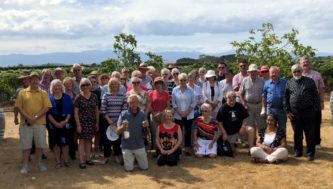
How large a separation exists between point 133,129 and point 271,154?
105 inches

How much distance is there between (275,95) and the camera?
8.52 m

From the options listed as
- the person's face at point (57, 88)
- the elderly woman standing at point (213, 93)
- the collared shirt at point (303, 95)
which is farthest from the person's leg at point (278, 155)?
the person's face at point (57, 88)

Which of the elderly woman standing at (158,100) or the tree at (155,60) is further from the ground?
the tree at (155,60)

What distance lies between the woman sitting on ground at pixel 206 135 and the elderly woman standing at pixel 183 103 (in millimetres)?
219

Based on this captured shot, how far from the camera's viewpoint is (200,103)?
9.09m

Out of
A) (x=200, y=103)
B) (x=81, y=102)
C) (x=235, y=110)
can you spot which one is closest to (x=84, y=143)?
(x=81, y=102)

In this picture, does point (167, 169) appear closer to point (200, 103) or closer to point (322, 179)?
point (200, 103)

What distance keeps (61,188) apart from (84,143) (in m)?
1.33

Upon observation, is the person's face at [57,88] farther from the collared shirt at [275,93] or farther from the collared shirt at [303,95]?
the collared shirt at [303,95]

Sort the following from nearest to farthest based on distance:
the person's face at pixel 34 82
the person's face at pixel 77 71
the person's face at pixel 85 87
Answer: the person's face at pixel 34 82
the person's face at pixel 85 87
the person's face at pixel 77 71

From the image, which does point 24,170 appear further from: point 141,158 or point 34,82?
point 141,158

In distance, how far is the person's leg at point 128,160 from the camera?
307 inches

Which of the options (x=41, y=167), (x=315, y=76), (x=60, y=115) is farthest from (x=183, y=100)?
(x=41, y=167)

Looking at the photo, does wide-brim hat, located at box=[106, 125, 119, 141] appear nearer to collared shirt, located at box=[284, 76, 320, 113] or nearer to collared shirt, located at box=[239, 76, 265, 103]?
collared shirt, located at box=[239, 76, 265, 103]
